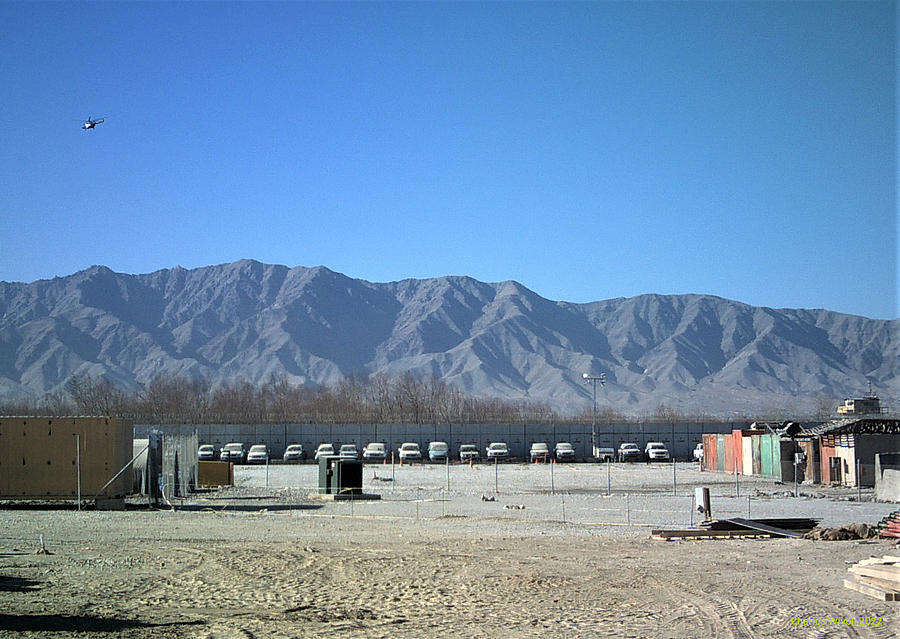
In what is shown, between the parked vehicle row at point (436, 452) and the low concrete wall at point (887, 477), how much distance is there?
103 feet

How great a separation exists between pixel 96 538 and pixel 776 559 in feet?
49.4

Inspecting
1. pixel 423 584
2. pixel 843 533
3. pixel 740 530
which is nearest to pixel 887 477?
pixel 843 533

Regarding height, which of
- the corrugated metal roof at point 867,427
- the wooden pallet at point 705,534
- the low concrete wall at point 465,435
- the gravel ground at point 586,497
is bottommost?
the gravel ground at point 586,497

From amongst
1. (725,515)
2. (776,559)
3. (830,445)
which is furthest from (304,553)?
(830,445)

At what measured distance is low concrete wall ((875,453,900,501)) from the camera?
3353 cm

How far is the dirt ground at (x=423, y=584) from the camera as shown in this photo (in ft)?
43.2

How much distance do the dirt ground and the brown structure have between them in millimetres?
6143

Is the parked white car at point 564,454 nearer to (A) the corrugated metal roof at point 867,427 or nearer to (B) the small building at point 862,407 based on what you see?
(B) the small building at point 862,407

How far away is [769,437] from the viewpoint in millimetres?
49688

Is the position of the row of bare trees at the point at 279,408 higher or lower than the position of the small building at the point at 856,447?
higher

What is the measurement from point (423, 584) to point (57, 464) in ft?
64.3

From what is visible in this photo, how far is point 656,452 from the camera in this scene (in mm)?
71312

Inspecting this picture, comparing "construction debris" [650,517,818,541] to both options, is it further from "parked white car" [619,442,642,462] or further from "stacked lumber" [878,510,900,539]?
"parked white car" [619,442,642,462]

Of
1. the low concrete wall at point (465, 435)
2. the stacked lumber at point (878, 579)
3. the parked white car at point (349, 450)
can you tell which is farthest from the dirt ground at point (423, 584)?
the low concrete wall at point (465, 435)
